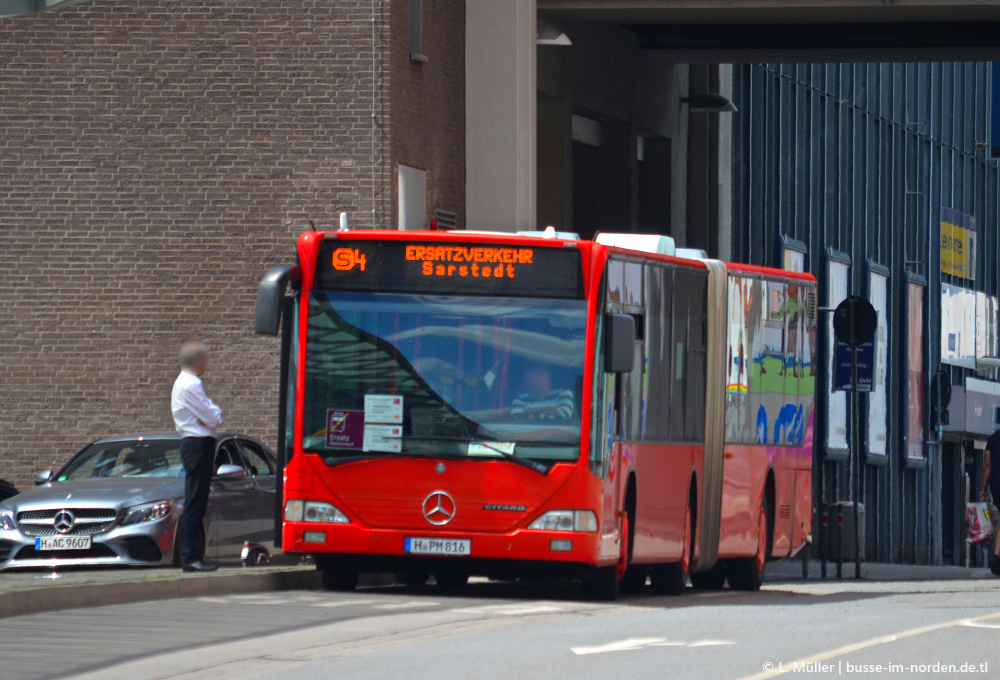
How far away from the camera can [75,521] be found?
17.8 m

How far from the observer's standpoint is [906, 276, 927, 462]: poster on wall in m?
47.2

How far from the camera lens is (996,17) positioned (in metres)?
30.2

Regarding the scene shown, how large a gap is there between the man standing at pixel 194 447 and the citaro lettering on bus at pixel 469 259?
81.3 inches

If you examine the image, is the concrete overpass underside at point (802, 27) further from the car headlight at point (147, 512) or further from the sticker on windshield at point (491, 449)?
the sticker on windshield at point (491, 449)

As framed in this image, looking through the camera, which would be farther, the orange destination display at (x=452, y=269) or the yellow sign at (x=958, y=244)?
the yellow sign at (x=958, y=244)

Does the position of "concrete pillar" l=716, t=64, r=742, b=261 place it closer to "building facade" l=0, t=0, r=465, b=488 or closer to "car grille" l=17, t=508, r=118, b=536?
"building facade" l=0, t=0, r=465, b=488

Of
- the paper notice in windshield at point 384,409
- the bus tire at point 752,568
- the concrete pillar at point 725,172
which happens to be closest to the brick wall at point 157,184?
the bus tire at point 752,568

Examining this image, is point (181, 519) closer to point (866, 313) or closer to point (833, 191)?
point (866, 313)

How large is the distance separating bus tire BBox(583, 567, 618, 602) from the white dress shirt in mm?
3189

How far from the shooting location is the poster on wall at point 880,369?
43.9m

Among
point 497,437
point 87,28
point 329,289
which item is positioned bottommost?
point 497,437

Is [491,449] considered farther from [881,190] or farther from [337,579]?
[881,190]

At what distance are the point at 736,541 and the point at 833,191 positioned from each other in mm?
24571

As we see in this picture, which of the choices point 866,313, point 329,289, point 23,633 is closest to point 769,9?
point 866,313
